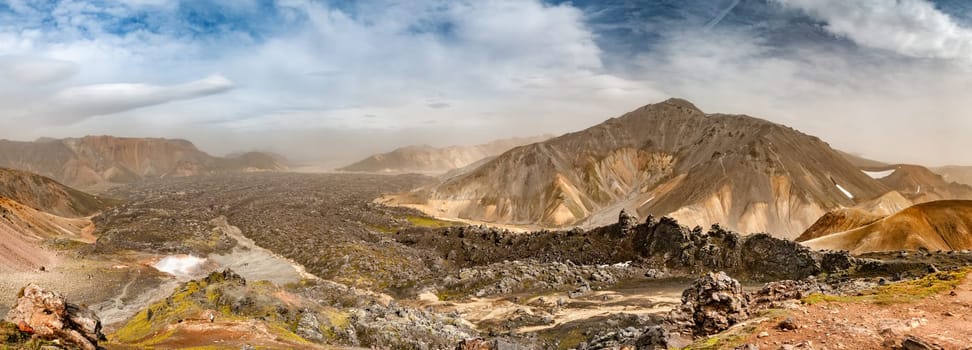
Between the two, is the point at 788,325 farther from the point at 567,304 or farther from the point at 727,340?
the point at 567,304

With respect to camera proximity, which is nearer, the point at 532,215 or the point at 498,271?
the point at 498,271

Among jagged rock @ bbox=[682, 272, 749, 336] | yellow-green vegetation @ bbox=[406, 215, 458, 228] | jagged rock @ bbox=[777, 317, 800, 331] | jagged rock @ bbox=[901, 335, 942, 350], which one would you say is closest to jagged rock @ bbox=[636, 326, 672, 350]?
jagged rock @ bbox=[682, 272, 749, 336]

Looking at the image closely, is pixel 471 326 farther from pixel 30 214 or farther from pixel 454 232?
pixel 30 214

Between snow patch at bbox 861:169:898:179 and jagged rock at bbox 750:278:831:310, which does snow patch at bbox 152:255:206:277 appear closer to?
jagged rock at bbox 750:278:831:310

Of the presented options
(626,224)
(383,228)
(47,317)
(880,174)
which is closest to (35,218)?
(383,228)

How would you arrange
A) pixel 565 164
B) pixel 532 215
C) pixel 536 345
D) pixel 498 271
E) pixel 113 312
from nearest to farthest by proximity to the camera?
pixel 536 345, pixel 113 312, pixel 498 271, pixel 532 215, pixel 565 164

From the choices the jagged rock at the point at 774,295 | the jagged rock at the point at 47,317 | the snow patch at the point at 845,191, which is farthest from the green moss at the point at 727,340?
the snow patch at the point at 845,191

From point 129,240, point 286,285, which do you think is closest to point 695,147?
point 286,285

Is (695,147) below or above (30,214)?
above
